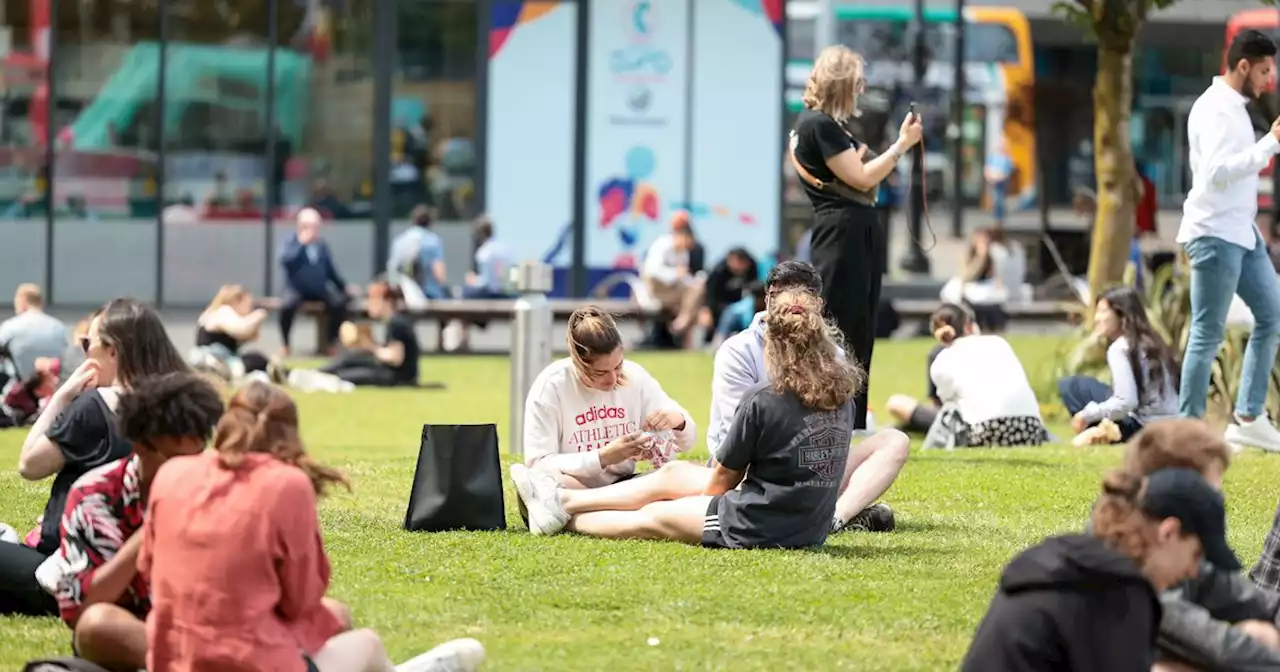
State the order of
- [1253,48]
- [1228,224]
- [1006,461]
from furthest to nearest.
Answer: [1006,461], [1228,224], [1253,48]

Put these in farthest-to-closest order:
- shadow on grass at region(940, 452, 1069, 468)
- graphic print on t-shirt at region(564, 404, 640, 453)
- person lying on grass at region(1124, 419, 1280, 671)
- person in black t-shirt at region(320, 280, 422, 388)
A: person in black t-shirt at region(320, 280, 422, 388)
shadow on grass at region(940, 452, 1069, 468)
graphic print on t-shirt at region(564, 404, 640, 453)
person lying on grass at region(1124, 419, 1280, 671)

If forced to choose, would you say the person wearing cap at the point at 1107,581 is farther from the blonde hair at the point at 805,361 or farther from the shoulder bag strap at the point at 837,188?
the shoulder bag strap at the point at 837,188

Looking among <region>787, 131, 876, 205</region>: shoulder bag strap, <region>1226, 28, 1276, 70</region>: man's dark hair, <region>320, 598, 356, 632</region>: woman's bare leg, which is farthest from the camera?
<region>1226, 28, 1276, 70</region>: man's dark hair

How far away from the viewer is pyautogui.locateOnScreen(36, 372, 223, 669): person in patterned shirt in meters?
5.45

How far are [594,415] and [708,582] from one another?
127cm

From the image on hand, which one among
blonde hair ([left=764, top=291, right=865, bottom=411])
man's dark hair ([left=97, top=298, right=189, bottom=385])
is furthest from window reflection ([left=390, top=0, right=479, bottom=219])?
man's dark hair ([left=97, top=298, right=189, bottom=385])

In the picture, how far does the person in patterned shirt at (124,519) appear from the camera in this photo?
5449 millimetres

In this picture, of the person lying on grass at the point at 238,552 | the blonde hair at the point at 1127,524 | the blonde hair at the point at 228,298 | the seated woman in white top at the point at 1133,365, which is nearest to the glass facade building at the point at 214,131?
the blonde hair at the point at 228,298

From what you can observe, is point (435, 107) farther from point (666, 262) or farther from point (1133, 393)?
point (1133, 393)

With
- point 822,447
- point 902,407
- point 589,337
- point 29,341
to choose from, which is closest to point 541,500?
point 589,337

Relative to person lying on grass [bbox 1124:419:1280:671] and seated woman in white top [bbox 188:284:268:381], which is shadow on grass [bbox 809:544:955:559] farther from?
seated woman in white top [bbox 188:284:268:381]

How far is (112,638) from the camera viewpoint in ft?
18.0

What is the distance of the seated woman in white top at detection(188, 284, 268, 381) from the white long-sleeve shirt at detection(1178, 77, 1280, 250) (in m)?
9.54

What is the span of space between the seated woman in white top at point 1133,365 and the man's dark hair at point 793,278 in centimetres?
357
